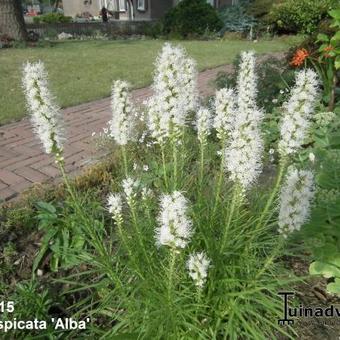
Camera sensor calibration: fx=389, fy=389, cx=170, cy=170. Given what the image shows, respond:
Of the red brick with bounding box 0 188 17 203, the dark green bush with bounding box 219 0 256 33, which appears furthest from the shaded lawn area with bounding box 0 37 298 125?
the dark green bush with bounding box 219 0 256 33

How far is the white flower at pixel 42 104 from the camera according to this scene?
2.02 meters

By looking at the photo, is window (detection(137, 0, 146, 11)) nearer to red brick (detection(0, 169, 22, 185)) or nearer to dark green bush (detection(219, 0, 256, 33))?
dark green bush (detection(219, 0, 256, 33))

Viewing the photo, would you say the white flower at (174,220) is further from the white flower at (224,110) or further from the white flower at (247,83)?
the white flower at (247,83)

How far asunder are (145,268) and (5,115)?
5.27 metres

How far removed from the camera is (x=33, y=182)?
14.7 ft

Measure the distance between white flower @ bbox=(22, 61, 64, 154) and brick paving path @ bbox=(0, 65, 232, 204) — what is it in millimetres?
2182

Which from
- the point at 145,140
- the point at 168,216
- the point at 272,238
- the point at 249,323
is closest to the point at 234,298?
the point at 249,323

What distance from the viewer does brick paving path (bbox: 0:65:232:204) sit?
4547 millimetres

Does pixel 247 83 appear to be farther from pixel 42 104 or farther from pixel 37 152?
pixel 37 152

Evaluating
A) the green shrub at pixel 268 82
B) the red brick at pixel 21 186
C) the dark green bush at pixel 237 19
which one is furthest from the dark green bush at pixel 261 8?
the red brick at pixel 21 186

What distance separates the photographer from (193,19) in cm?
2264

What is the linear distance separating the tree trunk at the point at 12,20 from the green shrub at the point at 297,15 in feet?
40.5

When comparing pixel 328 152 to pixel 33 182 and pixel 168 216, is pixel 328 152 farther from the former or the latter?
pixel 33 182

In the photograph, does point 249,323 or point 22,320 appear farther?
point 22,320
